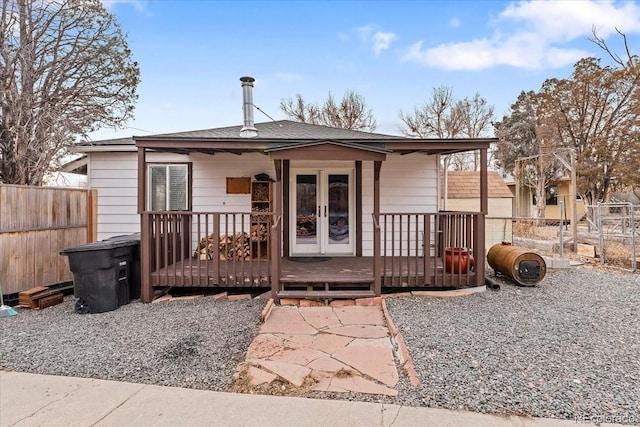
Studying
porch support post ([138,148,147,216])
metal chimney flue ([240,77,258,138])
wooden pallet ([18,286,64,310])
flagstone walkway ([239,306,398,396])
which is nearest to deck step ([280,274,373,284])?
flagstone walkway ([239,306,398,396])

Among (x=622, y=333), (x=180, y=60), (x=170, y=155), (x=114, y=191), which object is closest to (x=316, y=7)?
(x=180, y=60)

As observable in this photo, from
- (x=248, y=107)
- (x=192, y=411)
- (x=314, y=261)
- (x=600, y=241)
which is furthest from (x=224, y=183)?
(x=600, y=241)

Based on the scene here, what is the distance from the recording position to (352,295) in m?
4.93

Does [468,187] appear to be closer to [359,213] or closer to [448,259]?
[359,213]

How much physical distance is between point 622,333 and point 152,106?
1333 centimetres

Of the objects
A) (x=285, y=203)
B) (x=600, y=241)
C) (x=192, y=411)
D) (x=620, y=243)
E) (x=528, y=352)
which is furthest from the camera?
(x=620, y=243)

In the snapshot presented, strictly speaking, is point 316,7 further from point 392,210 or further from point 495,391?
point 495,391

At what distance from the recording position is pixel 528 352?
10.9 ft

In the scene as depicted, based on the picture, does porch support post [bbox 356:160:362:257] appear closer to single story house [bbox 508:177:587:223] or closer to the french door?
the french door

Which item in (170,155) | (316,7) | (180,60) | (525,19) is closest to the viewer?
(170,155)

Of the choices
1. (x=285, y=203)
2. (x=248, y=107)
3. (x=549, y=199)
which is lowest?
(x=285, y=203)

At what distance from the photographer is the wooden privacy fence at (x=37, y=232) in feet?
16.5

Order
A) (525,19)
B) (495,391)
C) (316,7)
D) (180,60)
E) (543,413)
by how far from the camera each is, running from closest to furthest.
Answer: (543,413) → (495,391) → (316,7) → (525,19) → (180,60)

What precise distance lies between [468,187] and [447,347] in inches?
369
